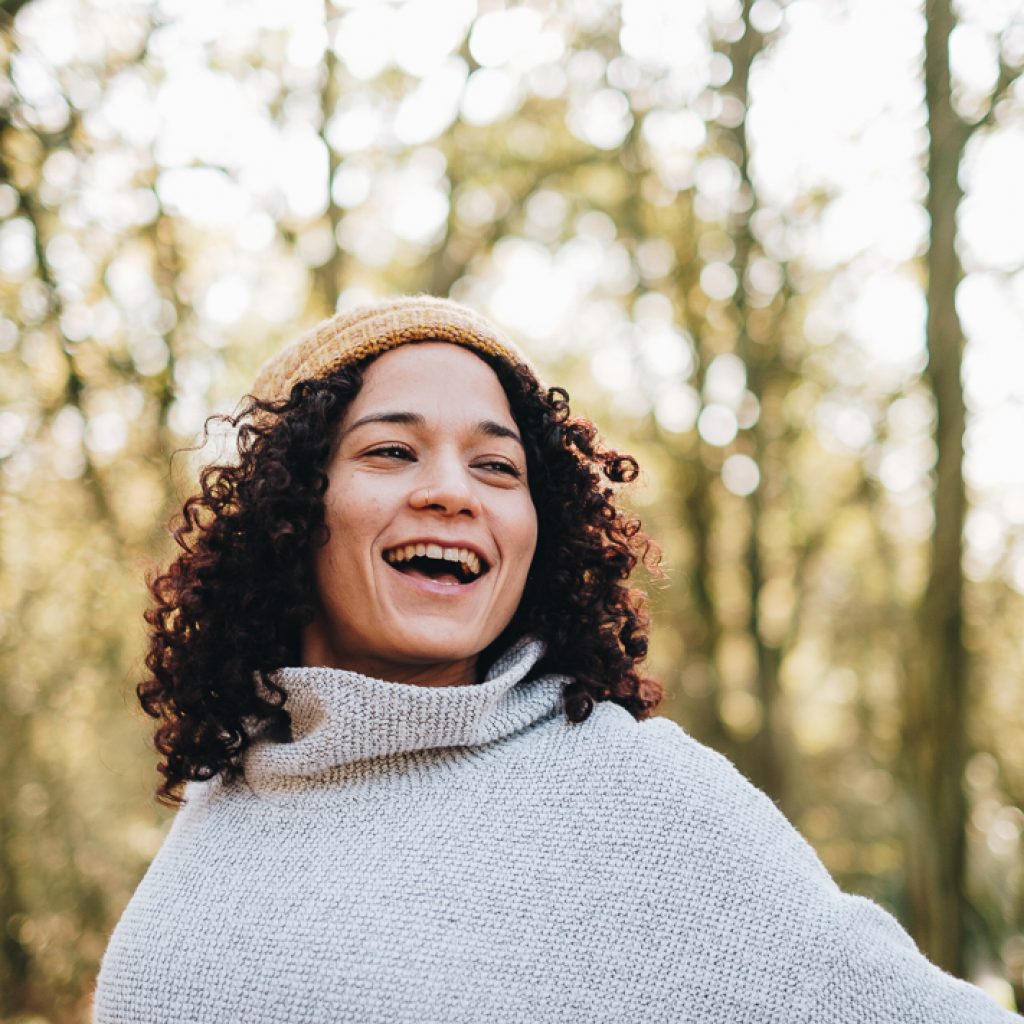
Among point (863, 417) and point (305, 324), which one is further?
point (863, 417)

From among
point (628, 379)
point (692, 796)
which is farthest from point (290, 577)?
point (628, 379)

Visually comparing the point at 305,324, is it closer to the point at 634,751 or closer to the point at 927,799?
the point at 927,799

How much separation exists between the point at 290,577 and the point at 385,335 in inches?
18.0

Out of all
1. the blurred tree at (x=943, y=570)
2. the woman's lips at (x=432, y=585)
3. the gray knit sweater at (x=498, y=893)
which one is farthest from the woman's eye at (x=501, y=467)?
the blurred tree at (x=943, y=570)

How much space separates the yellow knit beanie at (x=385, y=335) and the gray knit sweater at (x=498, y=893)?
54 centimetres

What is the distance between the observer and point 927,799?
5.07 metres

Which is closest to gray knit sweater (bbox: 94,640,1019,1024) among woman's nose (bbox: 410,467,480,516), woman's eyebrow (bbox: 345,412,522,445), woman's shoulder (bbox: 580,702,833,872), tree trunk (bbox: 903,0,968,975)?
woman's shoulder (bbox: 580,702,833,872)

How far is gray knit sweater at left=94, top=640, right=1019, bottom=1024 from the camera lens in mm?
1500

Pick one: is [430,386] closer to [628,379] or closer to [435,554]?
[435,554]

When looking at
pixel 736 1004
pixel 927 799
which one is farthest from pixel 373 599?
pixel 927 799

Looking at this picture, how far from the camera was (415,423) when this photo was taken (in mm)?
1885

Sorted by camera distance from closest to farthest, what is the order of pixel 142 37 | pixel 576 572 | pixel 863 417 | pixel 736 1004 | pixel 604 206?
pixel 736 1004, pixel 576 572, pixel 142 37, pixel 604 206, pixel 863 417

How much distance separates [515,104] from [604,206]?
1.30 meters

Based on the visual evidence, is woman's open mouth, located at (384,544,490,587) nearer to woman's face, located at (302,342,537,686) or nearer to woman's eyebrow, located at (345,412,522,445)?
woman's face, located at (302,342,537,686)
